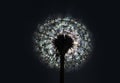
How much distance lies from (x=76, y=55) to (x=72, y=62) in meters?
1.43

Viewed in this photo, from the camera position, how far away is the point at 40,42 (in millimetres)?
91875

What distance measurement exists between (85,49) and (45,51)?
18.5 feet

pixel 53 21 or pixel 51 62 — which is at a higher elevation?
pixel 53 21

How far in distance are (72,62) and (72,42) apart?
14.1ft

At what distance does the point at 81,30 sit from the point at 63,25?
2735mm

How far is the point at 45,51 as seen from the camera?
3607 inches

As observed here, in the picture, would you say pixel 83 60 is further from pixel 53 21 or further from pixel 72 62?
pixel 53 21

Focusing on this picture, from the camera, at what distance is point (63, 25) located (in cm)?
9362

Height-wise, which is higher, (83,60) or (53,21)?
(53,21)

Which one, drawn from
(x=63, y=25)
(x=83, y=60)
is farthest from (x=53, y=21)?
(x=83, y=60)

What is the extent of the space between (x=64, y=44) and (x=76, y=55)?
267 cm

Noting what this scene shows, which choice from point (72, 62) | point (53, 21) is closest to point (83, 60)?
point (72, 62)

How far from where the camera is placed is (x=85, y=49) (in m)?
91.5

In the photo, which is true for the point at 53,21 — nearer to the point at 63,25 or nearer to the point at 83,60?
the point at 63,25
